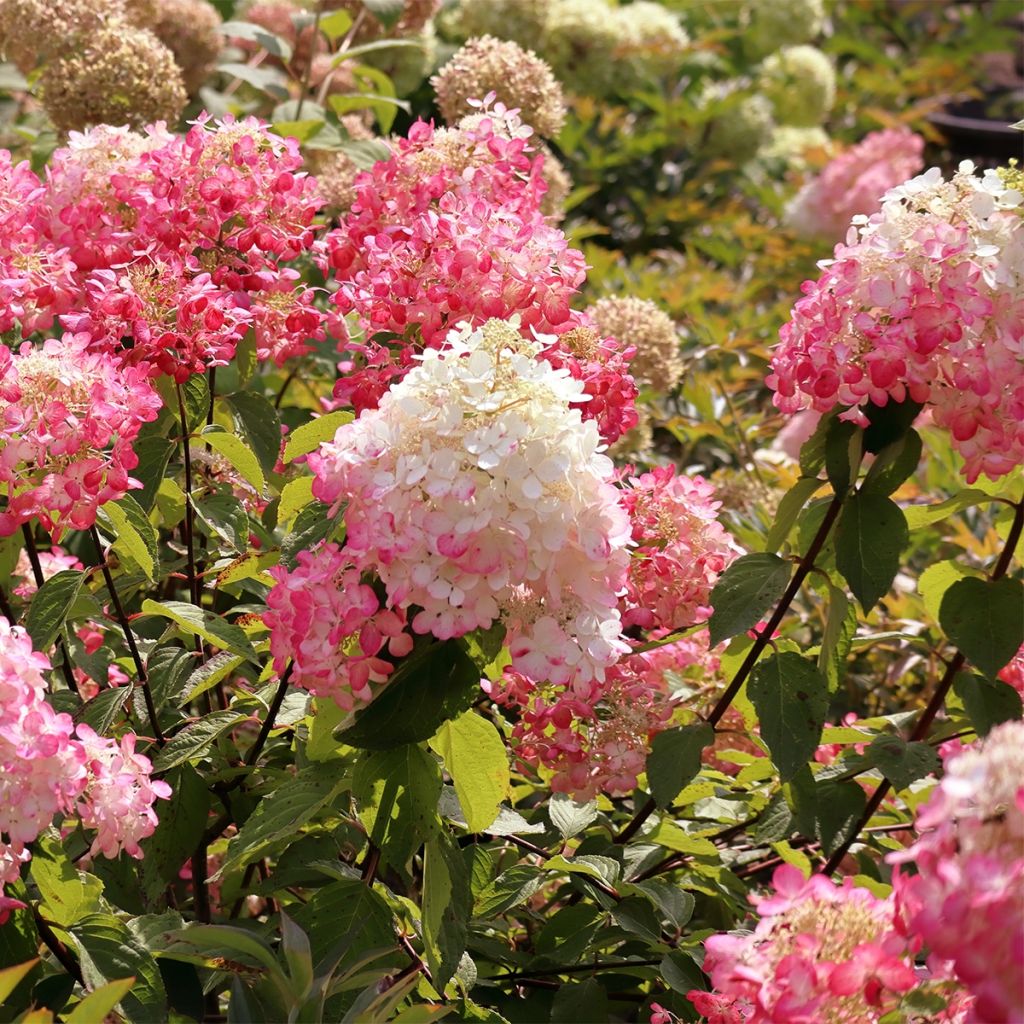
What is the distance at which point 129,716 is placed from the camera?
1.33 meters

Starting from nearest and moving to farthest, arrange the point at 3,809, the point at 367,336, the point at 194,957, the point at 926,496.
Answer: the point at 3,809 → the point at 194,957 → the point at 367,336 → the point at 926,496

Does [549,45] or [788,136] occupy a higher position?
[549,45]

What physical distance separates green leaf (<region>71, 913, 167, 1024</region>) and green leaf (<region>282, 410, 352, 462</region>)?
40cm

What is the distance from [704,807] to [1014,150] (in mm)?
4362

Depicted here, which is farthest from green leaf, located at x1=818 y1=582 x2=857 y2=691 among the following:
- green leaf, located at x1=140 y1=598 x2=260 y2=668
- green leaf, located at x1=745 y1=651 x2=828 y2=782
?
green leaf, located at x1=140 y1=598 x2=260 y2=668

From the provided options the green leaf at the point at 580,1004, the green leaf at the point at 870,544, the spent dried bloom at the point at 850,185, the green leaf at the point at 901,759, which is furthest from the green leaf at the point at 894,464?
the spent dried bloom at the point at 850,185

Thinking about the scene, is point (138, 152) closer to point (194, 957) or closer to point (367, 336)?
point (367, 336)

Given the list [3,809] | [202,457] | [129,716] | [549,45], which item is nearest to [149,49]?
[202,457]

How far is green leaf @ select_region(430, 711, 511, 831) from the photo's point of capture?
1084mm

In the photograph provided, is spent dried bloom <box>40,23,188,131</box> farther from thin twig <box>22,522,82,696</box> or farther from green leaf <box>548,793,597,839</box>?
green leaf <box>548,793,597,839</box>

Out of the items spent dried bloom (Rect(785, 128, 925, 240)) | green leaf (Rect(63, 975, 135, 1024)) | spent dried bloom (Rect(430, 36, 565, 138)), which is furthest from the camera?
spent dried bloom (Rect(785, 128, 925, 240))

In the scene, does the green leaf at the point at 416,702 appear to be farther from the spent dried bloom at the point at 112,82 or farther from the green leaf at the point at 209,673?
the spent dried bloom at the point at 112,82

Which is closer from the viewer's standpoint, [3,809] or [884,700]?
[3,809]

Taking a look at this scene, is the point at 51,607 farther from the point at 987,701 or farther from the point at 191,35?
the point at 191,35
